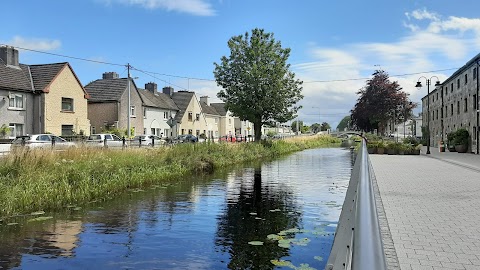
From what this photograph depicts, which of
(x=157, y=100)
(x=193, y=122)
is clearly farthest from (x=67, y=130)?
(x=193, y=122)

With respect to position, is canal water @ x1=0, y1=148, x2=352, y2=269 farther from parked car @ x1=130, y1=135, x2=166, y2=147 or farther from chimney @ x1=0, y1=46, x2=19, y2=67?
chimney @ x1=0, y1=46, x2=19, y2=67

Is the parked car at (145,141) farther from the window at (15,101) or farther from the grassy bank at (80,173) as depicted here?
the window at (15,101)

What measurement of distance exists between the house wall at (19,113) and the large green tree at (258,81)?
17355mm

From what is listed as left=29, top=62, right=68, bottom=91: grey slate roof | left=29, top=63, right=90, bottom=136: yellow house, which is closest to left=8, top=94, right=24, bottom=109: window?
left=29, top=63, right=90, bottom=136: yellow house

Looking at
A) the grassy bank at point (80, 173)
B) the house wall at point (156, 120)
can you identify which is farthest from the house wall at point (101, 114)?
the grassy bank at point (80, 173)

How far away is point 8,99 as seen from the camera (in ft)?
104

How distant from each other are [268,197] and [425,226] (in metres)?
6.78

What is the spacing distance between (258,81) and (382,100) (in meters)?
25.1

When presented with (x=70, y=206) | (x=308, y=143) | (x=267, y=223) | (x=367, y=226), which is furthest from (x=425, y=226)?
(x=308, y=143)

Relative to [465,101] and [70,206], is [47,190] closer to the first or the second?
[70,206]

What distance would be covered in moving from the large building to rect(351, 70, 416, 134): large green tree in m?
5.31

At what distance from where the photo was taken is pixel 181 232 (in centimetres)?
901

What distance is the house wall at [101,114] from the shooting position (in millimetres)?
44188

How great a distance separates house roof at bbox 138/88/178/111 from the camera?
5112 cm
